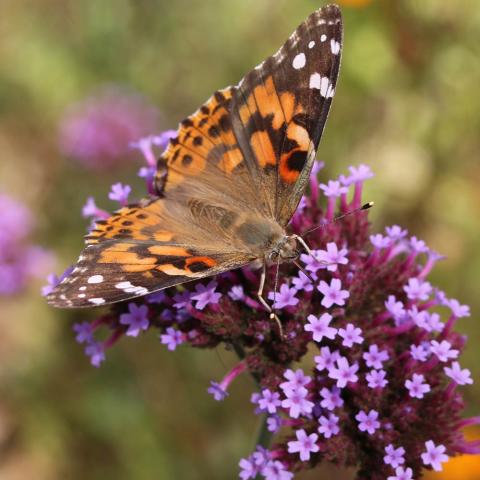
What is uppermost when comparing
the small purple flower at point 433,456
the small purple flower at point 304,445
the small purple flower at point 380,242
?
the small purple flower at point 380,242

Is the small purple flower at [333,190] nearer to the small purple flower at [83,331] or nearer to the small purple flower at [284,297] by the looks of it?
the small purple flower at [284,297]

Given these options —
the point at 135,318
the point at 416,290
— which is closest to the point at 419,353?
the point at 416,290

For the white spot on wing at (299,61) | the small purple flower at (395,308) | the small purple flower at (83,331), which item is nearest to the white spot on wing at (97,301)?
the small purple flower at (83,331)

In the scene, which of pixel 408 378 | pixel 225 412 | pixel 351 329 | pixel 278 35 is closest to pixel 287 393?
pixel 351 329

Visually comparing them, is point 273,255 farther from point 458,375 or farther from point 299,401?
point 458,375

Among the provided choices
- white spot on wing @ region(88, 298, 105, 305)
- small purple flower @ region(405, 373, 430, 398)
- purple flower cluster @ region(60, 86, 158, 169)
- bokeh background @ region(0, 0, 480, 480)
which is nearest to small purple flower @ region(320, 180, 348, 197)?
small purple flower @ region(405, 373, 430, 398)

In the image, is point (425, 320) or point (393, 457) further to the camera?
point (425, 320)
